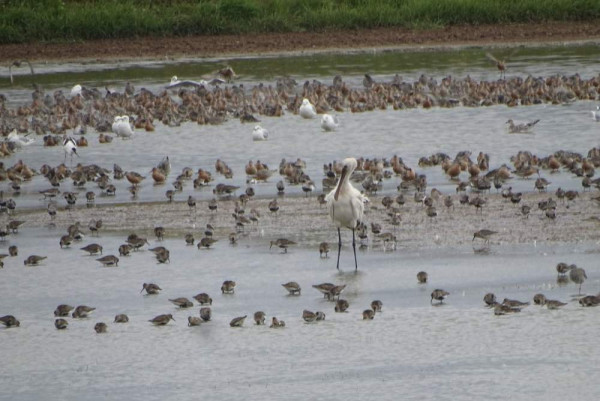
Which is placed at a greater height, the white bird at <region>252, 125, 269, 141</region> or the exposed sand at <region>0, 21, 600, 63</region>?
the exposed sand at <region>0, 21, 600, 63</region>

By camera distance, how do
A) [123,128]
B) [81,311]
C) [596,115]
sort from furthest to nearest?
[123,128], [596,115], [81,311]

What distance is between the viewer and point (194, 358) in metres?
9.92

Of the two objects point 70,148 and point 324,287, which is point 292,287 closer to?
point 324,287

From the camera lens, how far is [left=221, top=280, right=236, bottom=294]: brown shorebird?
11.5 m

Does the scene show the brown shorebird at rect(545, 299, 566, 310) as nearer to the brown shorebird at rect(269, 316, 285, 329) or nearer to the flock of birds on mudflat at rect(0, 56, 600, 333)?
the flock of birds on mudflat at rect(0, 56, 600, 333)

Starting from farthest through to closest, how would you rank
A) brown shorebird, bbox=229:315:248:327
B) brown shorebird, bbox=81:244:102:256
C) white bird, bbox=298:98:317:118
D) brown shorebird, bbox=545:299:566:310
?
1. white bird, bbox=298:98:317:118
2. brown shorebird, bbox=81:244:102:256
3. brown shorebird, bbox=545:299:566:310
4. brown shorebird, bbox=229:315:248:327

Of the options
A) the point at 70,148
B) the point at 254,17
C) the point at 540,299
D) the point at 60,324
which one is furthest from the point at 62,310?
the point at 254,17

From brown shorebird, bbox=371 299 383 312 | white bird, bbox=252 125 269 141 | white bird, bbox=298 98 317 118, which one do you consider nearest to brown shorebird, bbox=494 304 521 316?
brown shorebird, bbox=371 299 383 312

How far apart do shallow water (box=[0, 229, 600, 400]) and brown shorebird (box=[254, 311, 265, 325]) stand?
0.18 feet

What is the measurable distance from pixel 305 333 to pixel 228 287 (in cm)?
142

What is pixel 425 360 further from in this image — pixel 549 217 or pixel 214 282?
pixel 549 217

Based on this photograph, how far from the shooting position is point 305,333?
10344 mm

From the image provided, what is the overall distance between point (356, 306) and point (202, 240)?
2717 mm

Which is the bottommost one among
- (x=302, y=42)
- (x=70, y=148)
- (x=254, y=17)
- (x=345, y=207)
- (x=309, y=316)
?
(x=70, y=148)
